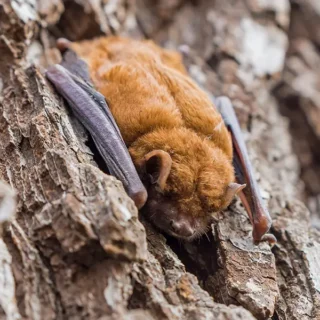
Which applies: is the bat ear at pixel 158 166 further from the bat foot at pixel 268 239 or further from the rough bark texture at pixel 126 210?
the bat foot at pixel 268 239

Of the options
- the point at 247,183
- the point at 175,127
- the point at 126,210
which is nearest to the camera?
the point at 126,210

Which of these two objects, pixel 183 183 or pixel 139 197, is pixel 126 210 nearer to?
pixel 139 197

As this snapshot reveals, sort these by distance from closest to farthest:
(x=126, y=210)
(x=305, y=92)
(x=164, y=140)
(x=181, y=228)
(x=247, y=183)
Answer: (x=126, y=210), (x=181, y=228), (x=164, y=140), (x=247, y=183), (x=305, y=92)

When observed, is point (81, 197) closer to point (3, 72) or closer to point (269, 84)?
point (3, 72)

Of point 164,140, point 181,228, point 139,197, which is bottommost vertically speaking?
point 181,228

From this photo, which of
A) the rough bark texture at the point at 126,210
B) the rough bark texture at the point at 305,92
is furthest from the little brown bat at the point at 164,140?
the rough bark texture at the point at 305,92

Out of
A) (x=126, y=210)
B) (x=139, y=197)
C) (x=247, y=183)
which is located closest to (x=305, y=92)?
(x=247, y=183)
